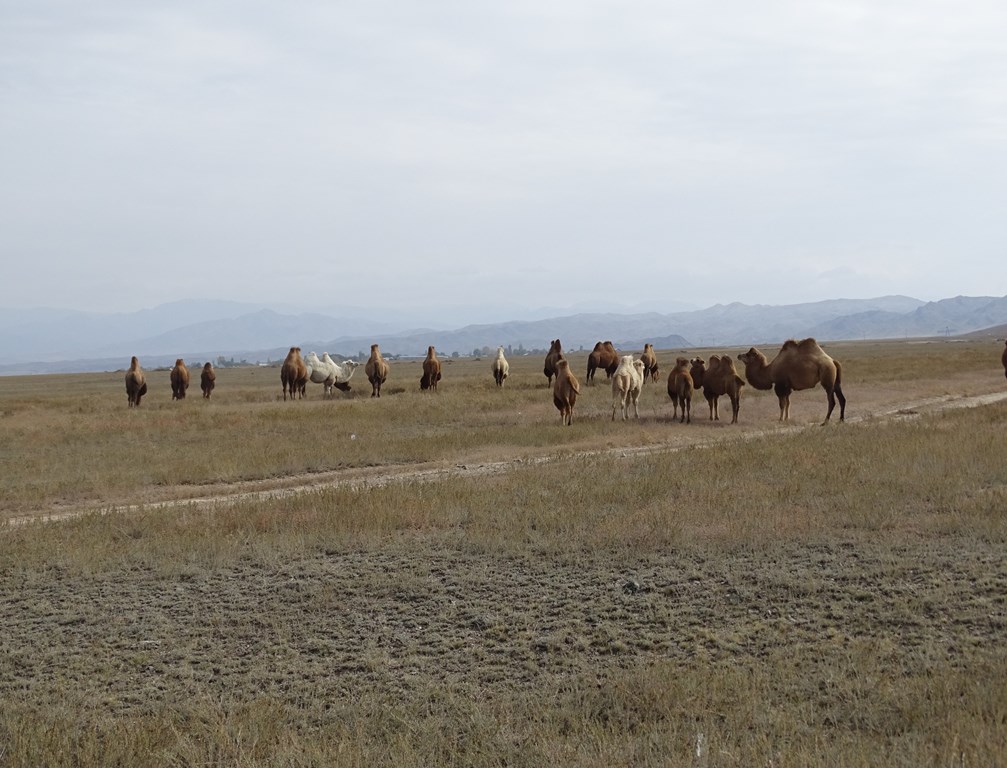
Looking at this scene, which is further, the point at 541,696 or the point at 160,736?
the point at 541,696

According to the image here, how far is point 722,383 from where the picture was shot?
2308 centimetres

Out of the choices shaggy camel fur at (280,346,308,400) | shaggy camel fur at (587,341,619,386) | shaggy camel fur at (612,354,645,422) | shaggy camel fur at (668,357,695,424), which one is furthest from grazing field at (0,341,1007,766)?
shaggy camel fur at (587,341,619,386)

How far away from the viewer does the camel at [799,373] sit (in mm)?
22141

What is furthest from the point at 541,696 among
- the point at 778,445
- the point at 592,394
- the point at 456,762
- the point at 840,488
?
the point at 592,394

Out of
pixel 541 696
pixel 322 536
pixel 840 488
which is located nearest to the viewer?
pixel 541 696

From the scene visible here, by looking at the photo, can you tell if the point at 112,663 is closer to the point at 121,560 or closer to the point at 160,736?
the point at 160,736

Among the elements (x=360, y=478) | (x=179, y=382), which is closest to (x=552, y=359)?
(x=179, y=382)

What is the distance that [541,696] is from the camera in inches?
255

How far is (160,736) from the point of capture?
609 cm

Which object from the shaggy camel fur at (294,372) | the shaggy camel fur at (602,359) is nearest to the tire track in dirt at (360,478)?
the shaggy camel fur at (602,359)

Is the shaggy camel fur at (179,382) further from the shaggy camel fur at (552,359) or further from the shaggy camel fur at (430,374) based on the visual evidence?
the shaggy camel fur at (552,359)

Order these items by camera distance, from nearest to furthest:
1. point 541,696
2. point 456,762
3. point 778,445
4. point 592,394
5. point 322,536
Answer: point 456,762 → point 541,696 → point 322,536 → point 778,445 → point 592,394

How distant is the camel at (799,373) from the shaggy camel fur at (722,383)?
52cm

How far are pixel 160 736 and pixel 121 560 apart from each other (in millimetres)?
4741
